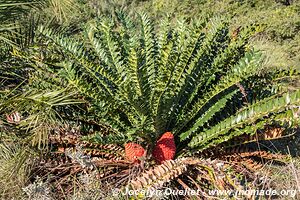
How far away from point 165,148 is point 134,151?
0.24 meters

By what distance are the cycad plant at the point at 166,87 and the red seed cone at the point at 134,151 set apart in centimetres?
5

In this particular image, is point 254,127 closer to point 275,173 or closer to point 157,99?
point 275,173

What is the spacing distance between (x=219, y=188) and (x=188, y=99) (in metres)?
0.93

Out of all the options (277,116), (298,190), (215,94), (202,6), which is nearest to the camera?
(298,190)

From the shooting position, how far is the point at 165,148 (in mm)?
3760

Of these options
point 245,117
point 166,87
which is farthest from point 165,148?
point 245,117

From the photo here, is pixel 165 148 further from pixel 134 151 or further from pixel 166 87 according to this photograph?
pixel 166 87

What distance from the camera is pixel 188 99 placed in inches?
157

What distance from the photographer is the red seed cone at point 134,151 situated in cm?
373

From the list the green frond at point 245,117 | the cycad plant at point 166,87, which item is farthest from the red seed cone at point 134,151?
the green frond at point 245,117

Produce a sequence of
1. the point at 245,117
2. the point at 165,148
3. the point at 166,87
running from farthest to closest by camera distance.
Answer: the point at 165,148 → the point at 166,87 → the point at 245,117

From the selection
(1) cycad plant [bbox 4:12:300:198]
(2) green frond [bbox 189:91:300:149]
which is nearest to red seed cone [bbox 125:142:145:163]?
(1) cycad plant [bbox 4:12:300:198]

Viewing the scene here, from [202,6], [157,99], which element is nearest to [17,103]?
[157,99]

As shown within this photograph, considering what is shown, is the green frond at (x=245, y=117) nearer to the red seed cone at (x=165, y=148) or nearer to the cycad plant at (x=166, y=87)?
the cycad plant at (x=166, y=87)
